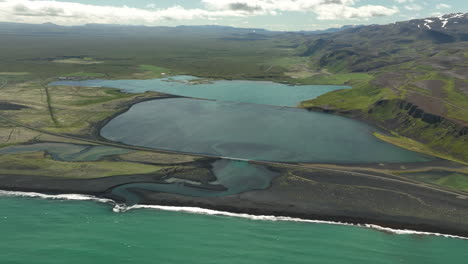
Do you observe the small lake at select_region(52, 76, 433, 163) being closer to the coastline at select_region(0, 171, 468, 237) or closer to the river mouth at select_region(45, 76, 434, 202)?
the river mouth at select_region(45, 76, 434, 202)

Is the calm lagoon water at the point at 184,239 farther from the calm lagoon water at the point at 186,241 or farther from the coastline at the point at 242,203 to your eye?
the coastline at the point at 242,203

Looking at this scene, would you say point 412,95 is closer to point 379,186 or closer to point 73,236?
point 379,186

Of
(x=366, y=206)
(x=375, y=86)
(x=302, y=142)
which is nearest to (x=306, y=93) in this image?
(x=375, y=86)

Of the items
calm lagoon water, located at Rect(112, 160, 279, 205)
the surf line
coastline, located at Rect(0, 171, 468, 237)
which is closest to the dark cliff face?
coastline, located at Rect(0, 171, 468, 237)

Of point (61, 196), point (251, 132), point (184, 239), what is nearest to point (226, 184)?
point (184, 239)

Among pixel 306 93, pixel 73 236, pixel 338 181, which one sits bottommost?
pixel 73 236

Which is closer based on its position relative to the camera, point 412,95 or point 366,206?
point 366,206

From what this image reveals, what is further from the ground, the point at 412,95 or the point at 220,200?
the point at 412,95

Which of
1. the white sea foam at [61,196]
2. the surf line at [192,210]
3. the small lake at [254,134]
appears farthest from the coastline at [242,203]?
the small lake at [254,134]
